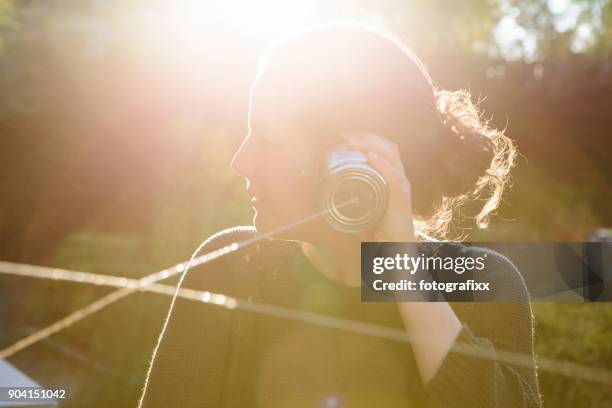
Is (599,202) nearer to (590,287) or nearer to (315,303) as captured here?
(590,287)

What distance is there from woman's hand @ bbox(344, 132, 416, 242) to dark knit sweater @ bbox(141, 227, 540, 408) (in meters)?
0.34

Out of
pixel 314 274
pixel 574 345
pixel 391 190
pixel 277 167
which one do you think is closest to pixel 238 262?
pixel 314 274

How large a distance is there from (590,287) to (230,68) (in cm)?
515

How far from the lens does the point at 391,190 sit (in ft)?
5.91

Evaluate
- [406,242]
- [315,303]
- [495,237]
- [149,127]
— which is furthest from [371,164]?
[149,127]

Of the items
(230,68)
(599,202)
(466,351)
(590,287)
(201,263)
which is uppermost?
(230,68)

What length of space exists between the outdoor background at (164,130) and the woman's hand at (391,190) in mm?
4979

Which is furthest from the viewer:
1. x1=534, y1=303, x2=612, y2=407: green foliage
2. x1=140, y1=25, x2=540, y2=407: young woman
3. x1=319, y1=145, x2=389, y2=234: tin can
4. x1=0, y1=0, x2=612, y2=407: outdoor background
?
x1=0, y1=0, x2=612, y2=407: outdoor background

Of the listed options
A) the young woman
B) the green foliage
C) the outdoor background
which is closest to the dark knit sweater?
the young woman

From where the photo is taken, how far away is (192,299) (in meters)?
2.09

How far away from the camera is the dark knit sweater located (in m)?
2.00

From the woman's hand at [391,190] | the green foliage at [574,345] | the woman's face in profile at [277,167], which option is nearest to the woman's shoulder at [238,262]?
the woman's face in profile at [277,167]

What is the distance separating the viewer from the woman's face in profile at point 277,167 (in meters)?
1.89

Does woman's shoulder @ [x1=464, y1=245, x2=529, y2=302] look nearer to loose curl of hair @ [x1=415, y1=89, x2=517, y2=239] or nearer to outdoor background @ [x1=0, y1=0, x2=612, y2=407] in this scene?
loose curl of hair @ [x1=415, y1=89, x2=517, y2=239]
